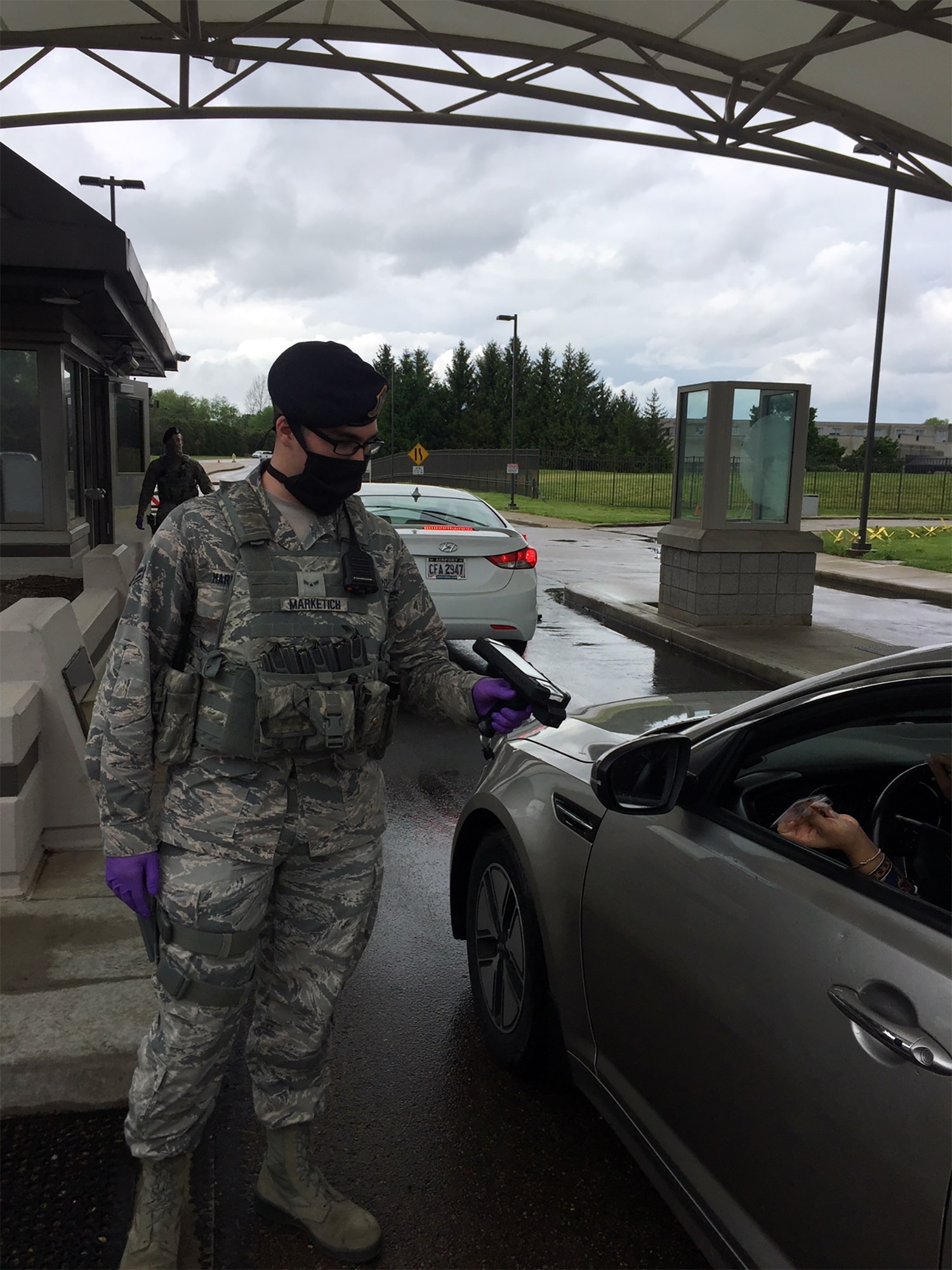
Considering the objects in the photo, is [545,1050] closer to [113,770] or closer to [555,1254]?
[555,1254]

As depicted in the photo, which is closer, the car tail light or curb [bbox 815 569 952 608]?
the car tail light

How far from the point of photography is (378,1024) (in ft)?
10.7

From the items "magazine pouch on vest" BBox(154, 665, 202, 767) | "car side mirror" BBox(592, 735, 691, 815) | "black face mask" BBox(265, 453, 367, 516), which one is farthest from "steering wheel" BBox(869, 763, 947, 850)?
"magazine pouch on vest" BBox(154, 665, 202, 767)

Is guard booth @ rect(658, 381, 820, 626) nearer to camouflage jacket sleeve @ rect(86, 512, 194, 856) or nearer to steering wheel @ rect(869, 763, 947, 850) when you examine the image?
steering wheel @ rect(869, 763, 947, 850)

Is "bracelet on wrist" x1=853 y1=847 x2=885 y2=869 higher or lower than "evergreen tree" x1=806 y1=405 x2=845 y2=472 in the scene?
lower

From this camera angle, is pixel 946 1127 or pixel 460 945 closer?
pixel 946 1127

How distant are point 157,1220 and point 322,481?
5.44 feet

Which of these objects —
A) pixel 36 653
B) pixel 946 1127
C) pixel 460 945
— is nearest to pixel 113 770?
pixel 946 1127

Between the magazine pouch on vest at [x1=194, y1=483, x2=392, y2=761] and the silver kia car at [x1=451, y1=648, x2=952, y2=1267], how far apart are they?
1.88ft

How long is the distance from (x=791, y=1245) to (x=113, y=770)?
1583 mm

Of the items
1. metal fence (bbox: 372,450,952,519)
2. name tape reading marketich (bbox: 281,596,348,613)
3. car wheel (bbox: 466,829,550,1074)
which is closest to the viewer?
name tape reading marketich (bbox: 281,596,348,613)

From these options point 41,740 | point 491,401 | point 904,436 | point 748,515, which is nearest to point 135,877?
point 41,740

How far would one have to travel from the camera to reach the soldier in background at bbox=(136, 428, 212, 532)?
1298cm

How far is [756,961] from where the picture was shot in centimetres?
186
